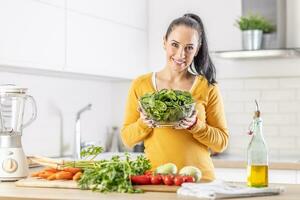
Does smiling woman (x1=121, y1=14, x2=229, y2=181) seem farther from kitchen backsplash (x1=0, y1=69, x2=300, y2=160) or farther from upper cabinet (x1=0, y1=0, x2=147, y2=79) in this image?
kitchen backsplash (x1=0, y1=69, x2=300, y2=160)

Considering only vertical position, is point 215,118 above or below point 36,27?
below

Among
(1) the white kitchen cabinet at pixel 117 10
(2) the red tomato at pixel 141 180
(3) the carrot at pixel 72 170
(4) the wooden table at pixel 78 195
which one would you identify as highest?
(1) the white kitchen cabinet at pixel 117 10

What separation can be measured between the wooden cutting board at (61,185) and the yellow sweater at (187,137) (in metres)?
0.51

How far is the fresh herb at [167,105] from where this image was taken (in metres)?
2.97

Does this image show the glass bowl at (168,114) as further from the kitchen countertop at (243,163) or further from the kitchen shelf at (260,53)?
the kitchen shelf at (260,53)

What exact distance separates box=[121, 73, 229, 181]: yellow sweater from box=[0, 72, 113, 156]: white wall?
50.9 inches

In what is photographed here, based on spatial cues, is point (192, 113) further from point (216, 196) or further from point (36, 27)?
point (36, 27)

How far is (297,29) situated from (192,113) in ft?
6.80

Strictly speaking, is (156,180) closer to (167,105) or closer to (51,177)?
(167,105)

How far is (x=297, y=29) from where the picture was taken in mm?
4863

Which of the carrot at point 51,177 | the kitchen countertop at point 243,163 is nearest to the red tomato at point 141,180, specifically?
the carrot at point 51,177

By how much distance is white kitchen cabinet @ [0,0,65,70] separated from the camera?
148 inches

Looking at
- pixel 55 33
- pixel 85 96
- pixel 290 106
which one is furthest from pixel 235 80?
pixel 55 33

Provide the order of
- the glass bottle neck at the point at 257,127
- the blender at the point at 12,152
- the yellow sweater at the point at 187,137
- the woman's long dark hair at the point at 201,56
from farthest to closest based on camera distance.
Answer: the woman's long dark hair at the point at 201,56 → the yellow sweater at the point at 187,137 → the blender at the point at 12,152 → the glass bottle neck at the point at 257,127
